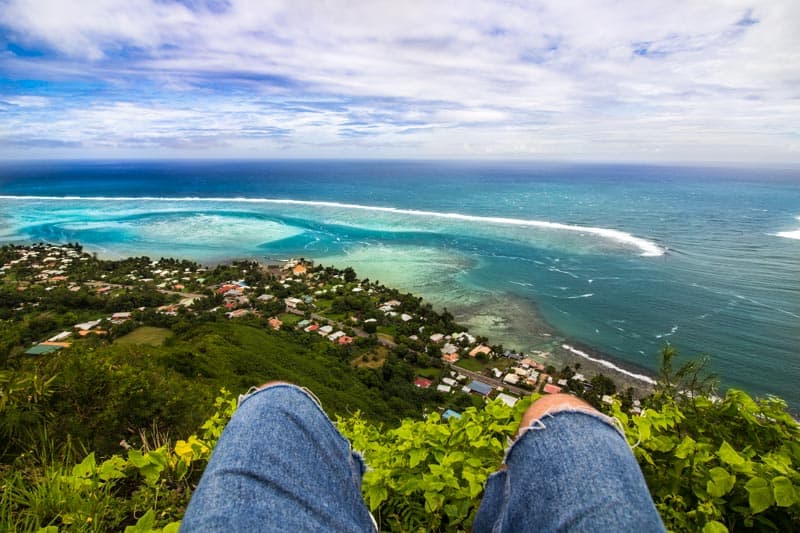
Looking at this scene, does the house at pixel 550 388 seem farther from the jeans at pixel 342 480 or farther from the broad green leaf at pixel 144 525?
the broad green leaf at pixel 144 525

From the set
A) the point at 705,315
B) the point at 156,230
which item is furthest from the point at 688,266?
the point at 156,230

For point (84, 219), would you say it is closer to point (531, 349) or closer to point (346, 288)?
point (346, 288)

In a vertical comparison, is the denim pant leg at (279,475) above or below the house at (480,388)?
above

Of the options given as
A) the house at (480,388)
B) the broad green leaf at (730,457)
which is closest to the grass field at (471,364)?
the house at (480,388)

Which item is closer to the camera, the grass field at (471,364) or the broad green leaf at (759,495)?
the broad green leaf at (759,495)

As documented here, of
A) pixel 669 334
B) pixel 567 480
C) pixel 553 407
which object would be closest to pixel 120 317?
pixel 553 407

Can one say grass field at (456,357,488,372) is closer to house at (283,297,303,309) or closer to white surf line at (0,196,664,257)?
house at (283,297,303,309)

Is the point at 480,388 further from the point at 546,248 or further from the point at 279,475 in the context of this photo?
the point at 546,248
